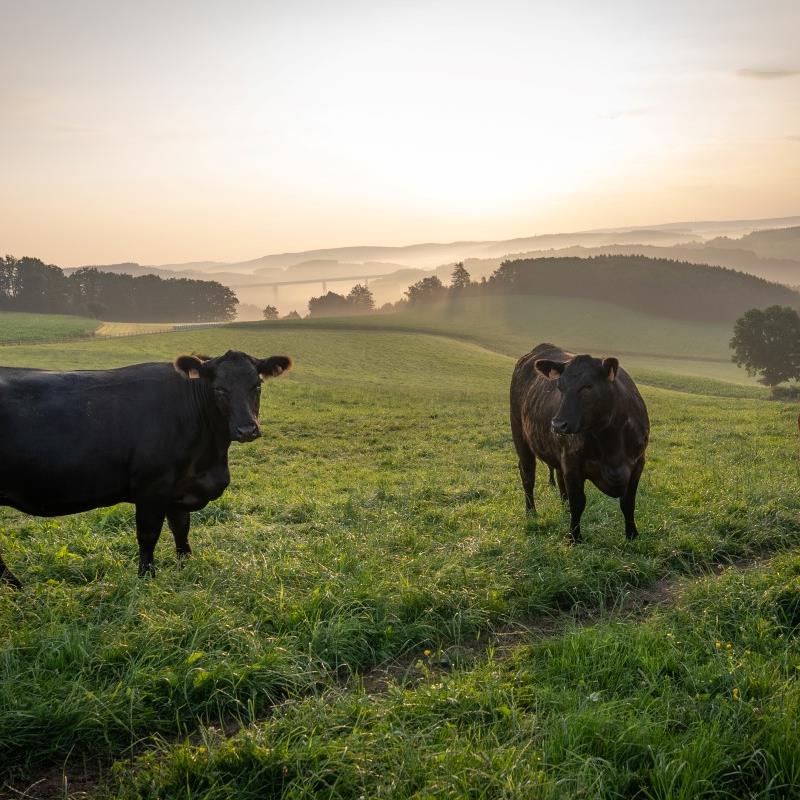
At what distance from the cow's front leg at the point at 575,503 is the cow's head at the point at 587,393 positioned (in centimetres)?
66

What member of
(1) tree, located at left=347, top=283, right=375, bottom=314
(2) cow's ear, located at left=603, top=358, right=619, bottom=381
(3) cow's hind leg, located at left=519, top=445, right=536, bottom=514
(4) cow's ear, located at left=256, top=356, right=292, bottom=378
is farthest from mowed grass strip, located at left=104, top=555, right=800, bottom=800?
(1) tree, located at left=347, top=283, right=375, bottom=314

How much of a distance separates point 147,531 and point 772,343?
58597 millimetres

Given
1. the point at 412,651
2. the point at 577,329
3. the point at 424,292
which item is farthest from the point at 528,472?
the point at 424,292

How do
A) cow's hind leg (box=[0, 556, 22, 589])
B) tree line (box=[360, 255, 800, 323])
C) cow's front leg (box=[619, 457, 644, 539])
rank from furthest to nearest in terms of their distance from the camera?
tree line (box=[360, 255, 800, 323]) < cow's front leg (box=[619, 457, 644, 539]) < cow's hind leg (box=[0, 556, 22, 589])

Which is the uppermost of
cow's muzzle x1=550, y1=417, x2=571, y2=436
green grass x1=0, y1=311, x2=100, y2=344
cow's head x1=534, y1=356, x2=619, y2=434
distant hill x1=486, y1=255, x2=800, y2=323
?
distant hill x1=486, y1=255, x2=800, y2=323

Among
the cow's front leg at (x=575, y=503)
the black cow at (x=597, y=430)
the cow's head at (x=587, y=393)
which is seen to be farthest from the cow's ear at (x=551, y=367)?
the cow's front leg at (x=575, y=503)

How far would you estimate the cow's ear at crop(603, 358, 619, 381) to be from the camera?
7613 millimetres

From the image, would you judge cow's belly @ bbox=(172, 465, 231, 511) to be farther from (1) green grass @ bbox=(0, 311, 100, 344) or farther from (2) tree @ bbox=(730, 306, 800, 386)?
(2) tree @ bbox=(730, 306, 800, 386)

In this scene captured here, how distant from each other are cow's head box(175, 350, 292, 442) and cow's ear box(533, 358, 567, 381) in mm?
3422

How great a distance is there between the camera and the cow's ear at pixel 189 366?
24.3ft

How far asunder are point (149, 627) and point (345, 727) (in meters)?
1.91

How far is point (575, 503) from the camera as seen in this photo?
26.4ft

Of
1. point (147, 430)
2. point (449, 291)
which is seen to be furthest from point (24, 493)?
point (449, 291)

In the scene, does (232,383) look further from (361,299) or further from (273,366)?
(361,299)
